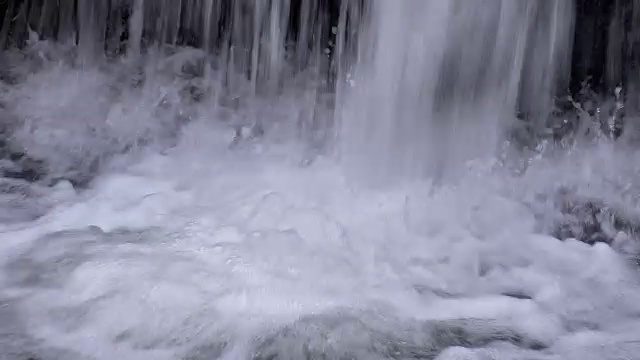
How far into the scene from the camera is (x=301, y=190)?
12.9 ft

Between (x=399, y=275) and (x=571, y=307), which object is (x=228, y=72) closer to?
(x=399, y=275)

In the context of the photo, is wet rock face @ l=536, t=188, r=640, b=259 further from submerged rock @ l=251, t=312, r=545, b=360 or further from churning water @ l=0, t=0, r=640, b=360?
submerged rock @ l=251, t=312, r=545, b=360

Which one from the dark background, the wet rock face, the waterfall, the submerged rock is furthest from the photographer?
the dark background

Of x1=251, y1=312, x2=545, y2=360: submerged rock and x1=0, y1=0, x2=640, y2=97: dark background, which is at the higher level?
x1=0, y1=0, x2=640, y2=97: dark background

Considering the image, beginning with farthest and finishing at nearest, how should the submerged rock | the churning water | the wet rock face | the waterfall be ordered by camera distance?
1. the waterfall
2. the wet rock face
3. the churning water
4. the submerged rock

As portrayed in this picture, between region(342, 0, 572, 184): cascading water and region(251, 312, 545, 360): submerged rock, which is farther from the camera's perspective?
region(342, 0, 572, 184): cascading water

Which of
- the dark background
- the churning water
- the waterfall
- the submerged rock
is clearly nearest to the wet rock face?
the churning water

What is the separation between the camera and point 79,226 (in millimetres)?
3387

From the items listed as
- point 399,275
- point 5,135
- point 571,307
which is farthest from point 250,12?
point 571,307

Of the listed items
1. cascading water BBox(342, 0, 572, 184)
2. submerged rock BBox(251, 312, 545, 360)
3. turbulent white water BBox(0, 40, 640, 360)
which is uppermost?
cascading water BBox(342, 0, 572, 184)

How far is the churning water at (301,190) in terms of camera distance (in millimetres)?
2686

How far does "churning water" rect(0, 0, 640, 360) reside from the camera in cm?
269

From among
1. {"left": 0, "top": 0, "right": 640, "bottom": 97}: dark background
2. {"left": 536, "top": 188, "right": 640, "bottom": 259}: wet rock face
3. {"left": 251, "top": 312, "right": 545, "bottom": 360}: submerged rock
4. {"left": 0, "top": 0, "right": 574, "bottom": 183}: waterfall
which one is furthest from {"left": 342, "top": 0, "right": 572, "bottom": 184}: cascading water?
{"left": 251, "top": 312, "right": 545, "bottom": 360}: submerged rock

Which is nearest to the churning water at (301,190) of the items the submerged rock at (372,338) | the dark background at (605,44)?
the submerged rock at (372,338)
